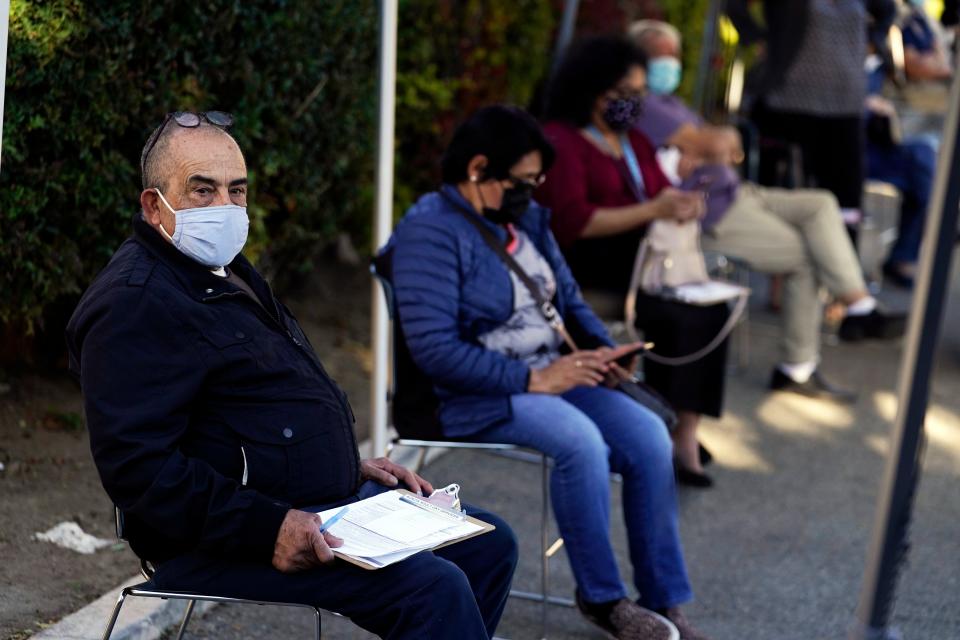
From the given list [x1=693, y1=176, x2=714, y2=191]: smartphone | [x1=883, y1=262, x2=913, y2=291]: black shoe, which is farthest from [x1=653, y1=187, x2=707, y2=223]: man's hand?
[x1=883, y1=262, x2=913, y2=291]: black shoe

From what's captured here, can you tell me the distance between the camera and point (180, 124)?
2.89 metres

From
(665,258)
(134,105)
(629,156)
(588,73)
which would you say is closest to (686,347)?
(665,258)

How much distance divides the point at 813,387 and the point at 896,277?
335 centimetres

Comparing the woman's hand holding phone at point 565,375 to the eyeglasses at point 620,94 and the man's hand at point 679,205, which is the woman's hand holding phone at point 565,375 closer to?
the man's hand at point 679,205

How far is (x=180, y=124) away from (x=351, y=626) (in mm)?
1765

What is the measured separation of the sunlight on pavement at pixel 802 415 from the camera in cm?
649

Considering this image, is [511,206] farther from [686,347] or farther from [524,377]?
[686,347]

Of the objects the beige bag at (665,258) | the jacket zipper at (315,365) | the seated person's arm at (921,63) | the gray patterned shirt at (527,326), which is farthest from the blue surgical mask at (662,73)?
the jacket zipper at (315,365)

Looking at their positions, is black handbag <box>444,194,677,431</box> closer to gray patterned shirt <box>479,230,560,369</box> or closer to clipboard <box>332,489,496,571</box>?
gray patterned shirt <box>479,230,560,369</box>

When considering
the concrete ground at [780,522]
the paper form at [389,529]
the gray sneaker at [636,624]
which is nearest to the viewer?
the paper form at [389,529]

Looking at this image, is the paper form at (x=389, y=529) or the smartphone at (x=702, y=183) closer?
the paper form at (x=389, y=529)

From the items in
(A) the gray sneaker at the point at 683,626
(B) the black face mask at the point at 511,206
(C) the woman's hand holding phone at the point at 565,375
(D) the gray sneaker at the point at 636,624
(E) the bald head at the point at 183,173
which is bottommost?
(A) the gray sneaker at the point at 683,626

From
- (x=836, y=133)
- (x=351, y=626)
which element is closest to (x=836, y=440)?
(x=836, y=133)

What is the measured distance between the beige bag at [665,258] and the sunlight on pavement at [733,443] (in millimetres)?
983
